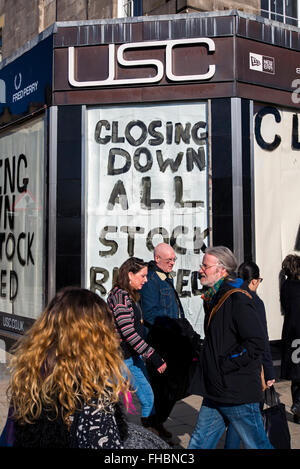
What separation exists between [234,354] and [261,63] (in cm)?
624

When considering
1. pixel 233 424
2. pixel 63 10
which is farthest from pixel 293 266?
pixel 63 10

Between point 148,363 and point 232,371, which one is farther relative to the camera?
point 148,363

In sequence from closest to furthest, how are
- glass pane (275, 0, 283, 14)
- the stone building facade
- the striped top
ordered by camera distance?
the striped top → the stone building facade → glass pane (275, 0, 283, 14)

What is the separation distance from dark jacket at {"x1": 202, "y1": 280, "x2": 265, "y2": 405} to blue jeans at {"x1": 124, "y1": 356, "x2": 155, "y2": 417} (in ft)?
4.37

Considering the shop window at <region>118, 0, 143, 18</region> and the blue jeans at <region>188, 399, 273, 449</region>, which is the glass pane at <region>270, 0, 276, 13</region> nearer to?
the shop window at <region>118, 0, 143, 18</region>

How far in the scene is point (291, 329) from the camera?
5773 millimetres

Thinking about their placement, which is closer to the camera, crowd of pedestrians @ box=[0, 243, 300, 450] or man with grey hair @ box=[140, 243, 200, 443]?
crowd of pedestrians @ box=[0, 243, 300, 450]

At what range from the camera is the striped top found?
4480mm

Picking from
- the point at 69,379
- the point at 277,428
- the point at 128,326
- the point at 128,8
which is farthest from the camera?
the point at 128,8

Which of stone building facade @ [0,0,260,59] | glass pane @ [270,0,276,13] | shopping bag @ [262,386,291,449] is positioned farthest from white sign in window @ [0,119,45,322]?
shopping bag @ [262,386,291,449]

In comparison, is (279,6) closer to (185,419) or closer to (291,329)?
(291,329)

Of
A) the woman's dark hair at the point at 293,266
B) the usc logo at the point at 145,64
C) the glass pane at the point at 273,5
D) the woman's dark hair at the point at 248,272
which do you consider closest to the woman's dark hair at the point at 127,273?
the woman's dark hair at the point at 248,272

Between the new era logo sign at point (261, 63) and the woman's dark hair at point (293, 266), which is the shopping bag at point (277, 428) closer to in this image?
the woman's dark hair at point (293, 266)

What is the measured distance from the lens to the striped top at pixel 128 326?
4480 mm
